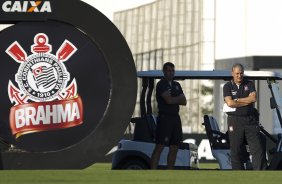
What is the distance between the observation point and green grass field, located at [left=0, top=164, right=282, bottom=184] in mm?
12656

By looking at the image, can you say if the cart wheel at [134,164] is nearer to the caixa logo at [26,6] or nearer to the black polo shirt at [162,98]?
the black polo shirt at [162,98]

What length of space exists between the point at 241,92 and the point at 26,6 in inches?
144

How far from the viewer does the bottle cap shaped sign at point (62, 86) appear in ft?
50.0

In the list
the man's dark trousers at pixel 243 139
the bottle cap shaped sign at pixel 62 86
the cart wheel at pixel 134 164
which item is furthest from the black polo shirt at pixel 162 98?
the bottle cap shaped sign at pixel 62 86

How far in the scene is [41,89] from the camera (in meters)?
15.2

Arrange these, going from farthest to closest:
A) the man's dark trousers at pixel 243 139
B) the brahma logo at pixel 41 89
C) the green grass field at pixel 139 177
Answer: the man's dark trousers at pixel 243 139 < the brahma logo at pixel 41 89 < the green grass field at pixel 139 177

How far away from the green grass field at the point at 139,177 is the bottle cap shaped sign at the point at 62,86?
4.66 feet

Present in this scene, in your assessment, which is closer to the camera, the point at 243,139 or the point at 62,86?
the point at 62,86

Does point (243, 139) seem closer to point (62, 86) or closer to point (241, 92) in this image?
point (241, 92)

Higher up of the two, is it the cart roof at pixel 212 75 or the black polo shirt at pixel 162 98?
the cart roof at pixel 212 75

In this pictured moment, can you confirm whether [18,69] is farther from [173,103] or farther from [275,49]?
[275,49]

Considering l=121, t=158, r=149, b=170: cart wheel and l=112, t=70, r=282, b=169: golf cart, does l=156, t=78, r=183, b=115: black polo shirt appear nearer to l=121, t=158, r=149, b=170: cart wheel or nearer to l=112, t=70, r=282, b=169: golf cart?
l=112, t=70, r=282, b=169: golf cart

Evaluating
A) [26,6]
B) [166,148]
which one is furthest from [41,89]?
[166,148]

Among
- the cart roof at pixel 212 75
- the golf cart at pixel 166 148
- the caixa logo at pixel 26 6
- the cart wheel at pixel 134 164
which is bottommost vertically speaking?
the cart wheel at pixel 134 164
